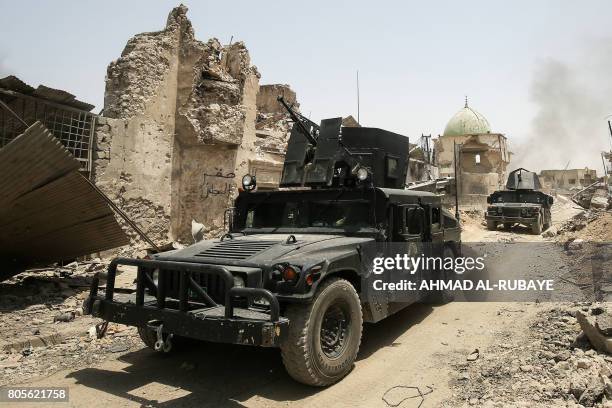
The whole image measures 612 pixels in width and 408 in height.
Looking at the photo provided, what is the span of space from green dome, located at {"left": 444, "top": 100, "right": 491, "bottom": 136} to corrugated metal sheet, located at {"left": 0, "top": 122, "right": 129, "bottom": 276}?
35061mm

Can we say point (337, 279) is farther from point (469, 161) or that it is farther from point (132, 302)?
point (469, 161)

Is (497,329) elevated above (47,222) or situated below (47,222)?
below

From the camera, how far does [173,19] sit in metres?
12.0

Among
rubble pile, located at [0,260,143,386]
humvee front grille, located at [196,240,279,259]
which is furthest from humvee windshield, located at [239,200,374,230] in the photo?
rubble pile, located at [0,260,143,386]

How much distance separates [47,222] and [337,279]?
16.8 ft

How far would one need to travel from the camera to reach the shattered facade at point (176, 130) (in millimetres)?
10711

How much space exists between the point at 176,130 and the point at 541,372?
10542 mm

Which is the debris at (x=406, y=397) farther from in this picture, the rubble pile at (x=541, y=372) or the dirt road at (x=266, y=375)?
the rubble pile at (x=541, y=372)

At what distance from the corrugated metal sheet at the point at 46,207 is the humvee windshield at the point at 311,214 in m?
2.66

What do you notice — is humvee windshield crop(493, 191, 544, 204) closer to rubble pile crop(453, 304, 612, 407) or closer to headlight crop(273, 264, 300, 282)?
rubble pile crop(453, 304, 612, 407)

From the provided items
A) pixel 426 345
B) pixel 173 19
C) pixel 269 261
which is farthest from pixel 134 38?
pixel 426 345

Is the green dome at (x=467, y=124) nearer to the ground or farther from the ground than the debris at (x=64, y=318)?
farther from the ground

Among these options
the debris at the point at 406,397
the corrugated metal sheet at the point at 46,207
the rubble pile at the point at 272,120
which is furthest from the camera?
the rubble pile at the point at 272,120

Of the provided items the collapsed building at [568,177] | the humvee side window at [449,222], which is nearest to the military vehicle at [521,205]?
the humvee side window at [449,222]
